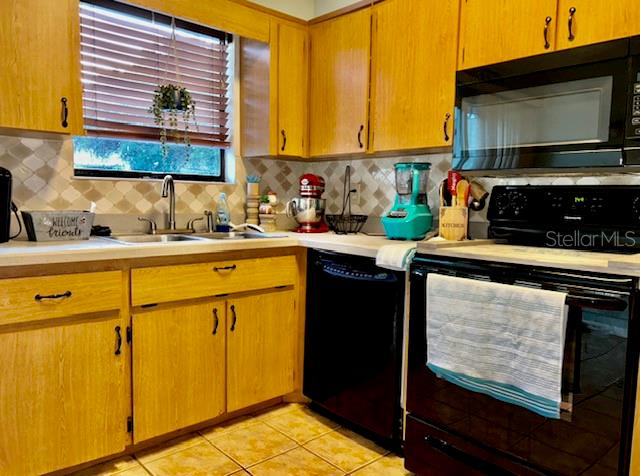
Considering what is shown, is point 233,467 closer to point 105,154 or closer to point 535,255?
point 535,255

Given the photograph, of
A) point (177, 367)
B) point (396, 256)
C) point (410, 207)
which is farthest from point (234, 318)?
point (410, 207)

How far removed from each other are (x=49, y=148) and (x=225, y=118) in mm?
1006

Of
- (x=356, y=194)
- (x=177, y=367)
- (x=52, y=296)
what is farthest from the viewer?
(x=356, y=194)

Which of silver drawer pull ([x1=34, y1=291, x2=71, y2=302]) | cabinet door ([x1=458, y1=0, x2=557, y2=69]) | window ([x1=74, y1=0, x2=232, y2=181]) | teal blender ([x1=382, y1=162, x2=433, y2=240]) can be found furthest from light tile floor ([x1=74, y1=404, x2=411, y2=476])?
cabinet door ([x1=458, y1=0, x2=557, y2=69])

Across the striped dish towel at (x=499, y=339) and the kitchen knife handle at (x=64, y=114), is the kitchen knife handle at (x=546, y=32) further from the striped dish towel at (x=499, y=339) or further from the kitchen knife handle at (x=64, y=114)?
the kitchen knife handle at (x=64, y=114)

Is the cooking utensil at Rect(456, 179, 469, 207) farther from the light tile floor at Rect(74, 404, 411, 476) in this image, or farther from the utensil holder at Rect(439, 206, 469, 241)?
the light tile floor at Rect(74, 404, 411, 476)

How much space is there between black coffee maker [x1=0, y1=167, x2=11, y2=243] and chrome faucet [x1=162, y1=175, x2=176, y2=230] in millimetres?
692

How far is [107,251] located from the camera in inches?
69.4

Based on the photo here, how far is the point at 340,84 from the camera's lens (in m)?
2.67

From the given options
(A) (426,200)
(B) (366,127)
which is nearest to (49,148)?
A: (B) (366,127)

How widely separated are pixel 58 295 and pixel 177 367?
59cm

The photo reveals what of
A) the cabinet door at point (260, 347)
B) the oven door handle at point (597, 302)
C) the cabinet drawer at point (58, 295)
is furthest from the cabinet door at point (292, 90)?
the oven door handle at point (597, 302)

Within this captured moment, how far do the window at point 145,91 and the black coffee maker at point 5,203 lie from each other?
1.65 feet

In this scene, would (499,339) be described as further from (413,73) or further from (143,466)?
(143,466)
